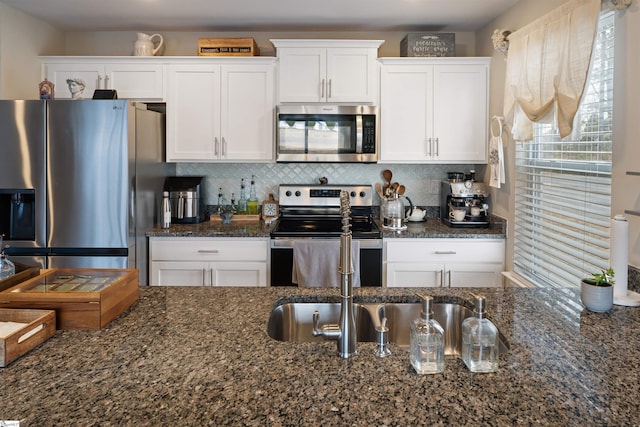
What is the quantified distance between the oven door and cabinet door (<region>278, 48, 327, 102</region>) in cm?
110

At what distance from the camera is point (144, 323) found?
145cm

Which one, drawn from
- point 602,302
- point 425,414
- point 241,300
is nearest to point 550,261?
point 602,302

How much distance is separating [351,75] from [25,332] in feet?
9.32

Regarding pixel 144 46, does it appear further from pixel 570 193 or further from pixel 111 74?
pixel 570 193

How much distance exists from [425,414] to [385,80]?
2971mm

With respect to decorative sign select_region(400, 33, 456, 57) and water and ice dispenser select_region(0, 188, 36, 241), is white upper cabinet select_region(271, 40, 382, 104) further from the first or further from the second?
water and ice dispenser select_region(0, 188, 36, 241)

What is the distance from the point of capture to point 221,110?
359 centimetres

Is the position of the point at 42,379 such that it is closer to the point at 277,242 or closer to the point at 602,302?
the point at 602,302

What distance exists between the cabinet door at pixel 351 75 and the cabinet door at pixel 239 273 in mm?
1355

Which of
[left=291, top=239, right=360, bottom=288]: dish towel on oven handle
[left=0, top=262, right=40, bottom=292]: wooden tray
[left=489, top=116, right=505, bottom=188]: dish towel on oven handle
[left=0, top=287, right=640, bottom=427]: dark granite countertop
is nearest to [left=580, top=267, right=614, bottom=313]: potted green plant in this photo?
[left=0, top=287, right=640, bottom=427]: dark granite countertop

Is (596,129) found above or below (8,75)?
below

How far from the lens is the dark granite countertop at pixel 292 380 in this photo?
94 centimetres

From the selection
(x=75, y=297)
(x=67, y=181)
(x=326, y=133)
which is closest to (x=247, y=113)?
(x=326, y=133)

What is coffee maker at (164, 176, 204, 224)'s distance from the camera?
12.0 feet
